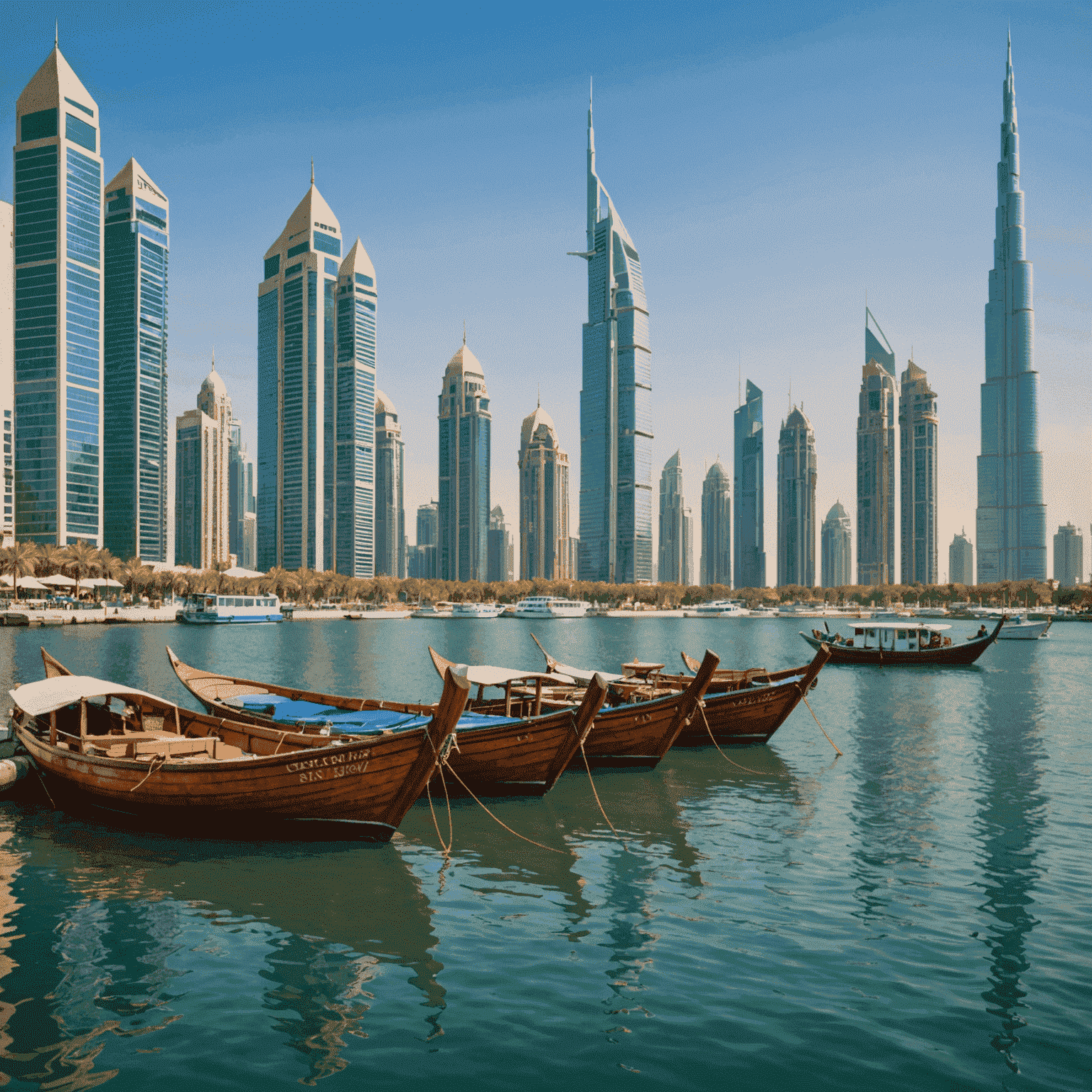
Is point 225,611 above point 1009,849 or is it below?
below

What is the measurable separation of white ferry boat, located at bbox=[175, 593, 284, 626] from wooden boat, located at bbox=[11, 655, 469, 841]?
112258 mm

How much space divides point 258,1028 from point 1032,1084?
9.33 m

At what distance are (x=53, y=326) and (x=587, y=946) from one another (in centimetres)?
19964

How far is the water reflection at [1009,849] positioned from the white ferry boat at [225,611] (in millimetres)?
112446

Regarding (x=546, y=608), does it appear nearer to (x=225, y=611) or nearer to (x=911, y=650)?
(x=225, y=611)

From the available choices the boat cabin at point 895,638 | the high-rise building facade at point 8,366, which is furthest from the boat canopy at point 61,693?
the high-rise building facade at point 8,366

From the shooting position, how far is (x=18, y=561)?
381 ft

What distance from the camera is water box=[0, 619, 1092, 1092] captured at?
961cm

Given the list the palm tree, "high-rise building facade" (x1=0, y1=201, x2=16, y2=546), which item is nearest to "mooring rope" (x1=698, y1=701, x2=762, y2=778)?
the palm tree

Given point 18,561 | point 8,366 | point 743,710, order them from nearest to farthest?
point 743,710 → point 18,561 → point 8,366

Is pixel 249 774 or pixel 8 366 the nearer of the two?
pixel 249 774

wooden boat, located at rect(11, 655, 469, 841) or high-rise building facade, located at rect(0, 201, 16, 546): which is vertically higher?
high-rise building facade, located at rect(0, 201, 16, 546)

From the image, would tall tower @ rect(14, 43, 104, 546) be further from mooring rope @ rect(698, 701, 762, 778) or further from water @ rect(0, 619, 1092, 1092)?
mooring rope @ rect(698, 701, 762, 778)

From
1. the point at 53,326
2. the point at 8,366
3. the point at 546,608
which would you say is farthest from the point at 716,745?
the point at 8,366
